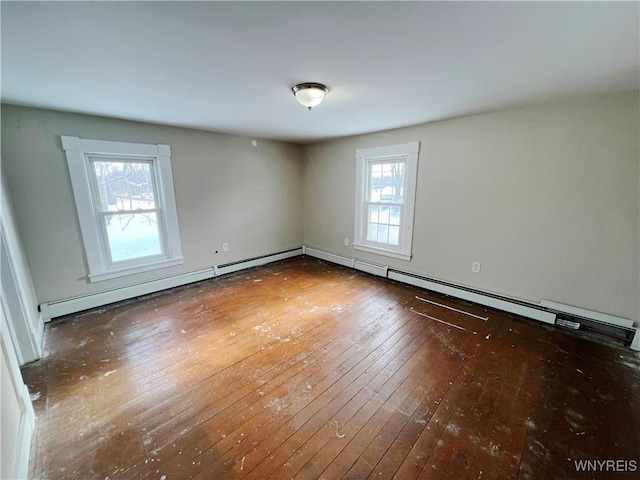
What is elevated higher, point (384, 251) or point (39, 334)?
point (384, 251)

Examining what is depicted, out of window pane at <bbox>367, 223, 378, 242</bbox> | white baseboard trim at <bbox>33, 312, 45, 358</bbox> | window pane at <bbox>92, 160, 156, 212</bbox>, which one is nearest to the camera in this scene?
white baseboard trim at <bbox>33, 312, 45, 358</bbox>

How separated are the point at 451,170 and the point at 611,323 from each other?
2.04 m

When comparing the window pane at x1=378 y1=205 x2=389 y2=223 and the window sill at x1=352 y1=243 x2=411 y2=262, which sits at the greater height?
the window pane at x1=378 y1=205 x2=389 y2=223

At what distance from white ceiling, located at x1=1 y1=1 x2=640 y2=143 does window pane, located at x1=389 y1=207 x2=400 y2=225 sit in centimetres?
149

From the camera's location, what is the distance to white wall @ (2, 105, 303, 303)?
244 cm

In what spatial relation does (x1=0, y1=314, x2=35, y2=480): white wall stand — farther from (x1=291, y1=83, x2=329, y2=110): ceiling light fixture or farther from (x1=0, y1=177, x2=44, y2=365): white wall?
(x1=291, y1=83, x2=329, y2=110): ceiling light fixture

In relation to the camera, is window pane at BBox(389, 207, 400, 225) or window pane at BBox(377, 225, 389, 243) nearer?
window pane at BBox(389, 207, 400, 225)

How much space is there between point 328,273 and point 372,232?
0.97 meters

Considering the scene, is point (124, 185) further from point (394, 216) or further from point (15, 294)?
point (394, 216)

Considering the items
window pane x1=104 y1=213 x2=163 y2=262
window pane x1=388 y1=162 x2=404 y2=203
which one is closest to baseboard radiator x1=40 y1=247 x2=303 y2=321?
window pane x1=104 y1=213 x2=163 y2=262

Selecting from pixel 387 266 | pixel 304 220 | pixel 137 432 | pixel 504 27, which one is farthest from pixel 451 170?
pixel 137 432

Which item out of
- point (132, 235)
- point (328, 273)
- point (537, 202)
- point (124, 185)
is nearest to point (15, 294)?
point (132, 235)

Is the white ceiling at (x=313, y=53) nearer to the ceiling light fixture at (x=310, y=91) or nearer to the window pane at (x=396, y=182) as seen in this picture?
the ceiling light fixture at (x=310, y=91)

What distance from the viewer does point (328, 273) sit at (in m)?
4.08
